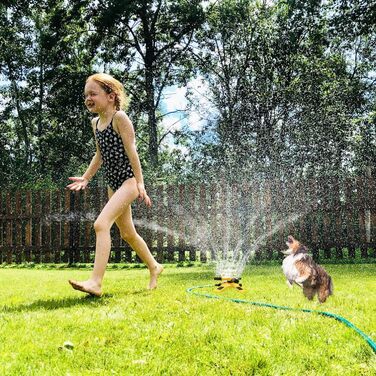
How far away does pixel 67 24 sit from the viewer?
1772 cm

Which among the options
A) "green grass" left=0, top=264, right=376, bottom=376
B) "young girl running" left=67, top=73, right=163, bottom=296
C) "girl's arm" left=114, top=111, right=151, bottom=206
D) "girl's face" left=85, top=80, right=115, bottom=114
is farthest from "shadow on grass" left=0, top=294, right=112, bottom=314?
"girl's face" left=85, top=80, right=115, bottom=114

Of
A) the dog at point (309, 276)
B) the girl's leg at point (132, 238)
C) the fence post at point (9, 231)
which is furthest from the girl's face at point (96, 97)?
the fence post at point (9, 231)

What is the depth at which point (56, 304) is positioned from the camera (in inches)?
140

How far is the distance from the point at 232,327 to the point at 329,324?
53cm

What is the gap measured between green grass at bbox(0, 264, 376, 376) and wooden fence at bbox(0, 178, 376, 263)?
Result: 22.0 ft

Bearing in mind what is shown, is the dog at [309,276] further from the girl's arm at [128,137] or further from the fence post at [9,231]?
the fence post at [9,231]

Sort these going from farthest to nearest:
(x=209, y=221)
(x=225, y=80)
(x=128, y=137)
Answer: (x=225, y=80)
(x=209, y=221)
(x=128, y=137)

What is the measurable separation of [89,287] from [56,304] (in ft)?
0.85

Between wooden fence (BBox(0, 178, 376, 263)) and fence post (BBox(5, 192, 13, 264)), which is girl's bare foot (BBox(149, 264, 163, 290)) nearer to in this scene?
wooden fence (BBox(0, 178, 376, 263))

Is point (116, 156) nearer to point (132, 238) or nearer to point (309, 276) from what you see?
point (132, 238)

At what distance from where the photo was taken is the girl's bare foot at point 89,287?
3.60 m

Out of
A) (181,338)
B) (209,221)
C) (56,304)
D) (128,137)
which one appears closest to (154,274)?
(56,304)

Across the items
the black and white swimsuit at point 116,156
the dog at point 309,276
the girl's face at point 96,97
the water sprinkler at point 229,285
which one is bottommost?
the water sprinkler at point 229,285

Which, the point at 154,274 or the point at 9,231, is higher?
the point at 9,231
